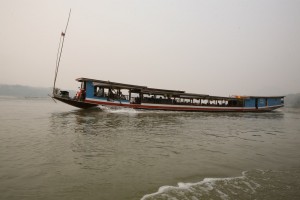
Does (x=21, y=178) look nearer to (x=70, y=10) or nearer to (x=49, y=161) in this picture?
(x=49, y=161)

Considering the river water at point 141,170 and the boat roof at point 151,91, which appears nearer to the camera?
the river water at point 141,170

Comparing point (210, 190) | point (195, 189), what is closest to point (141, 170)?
point (195, 189)

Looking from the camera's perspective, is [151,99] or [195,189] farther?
[151,99]

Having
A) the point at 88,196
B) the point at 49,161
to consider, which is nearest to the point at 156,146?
the point at 49,161

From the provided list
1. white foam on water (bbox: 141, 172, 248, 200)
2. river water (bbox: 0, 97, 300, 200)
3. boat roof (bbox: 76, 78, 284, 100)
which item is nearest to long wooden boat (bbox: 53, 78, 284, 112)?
boat roof (bbox: 76, 78, 284, 100)

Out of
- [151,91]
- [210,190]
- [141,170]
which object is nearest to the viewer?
[210,190]

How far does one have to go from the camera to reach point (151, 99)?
2839cm

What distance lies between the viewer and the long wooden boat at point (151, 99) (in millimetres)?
23469

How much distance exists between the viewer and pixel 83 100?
2342cm

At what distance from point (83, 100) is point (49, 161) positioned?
18.0 m

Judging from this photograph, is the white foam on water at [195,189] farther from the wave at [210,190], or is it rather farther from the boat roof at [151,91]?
the boat roof at [151,91]

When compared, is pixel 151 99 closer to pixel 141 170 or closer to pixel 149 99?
pixel 149 99

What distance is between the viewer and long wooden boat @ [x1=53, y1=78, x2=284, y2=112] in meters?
23.5

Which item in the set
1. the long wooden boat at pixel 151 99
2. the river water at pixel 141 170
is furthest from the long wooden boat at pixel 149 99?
the river water at pixel 141 170
